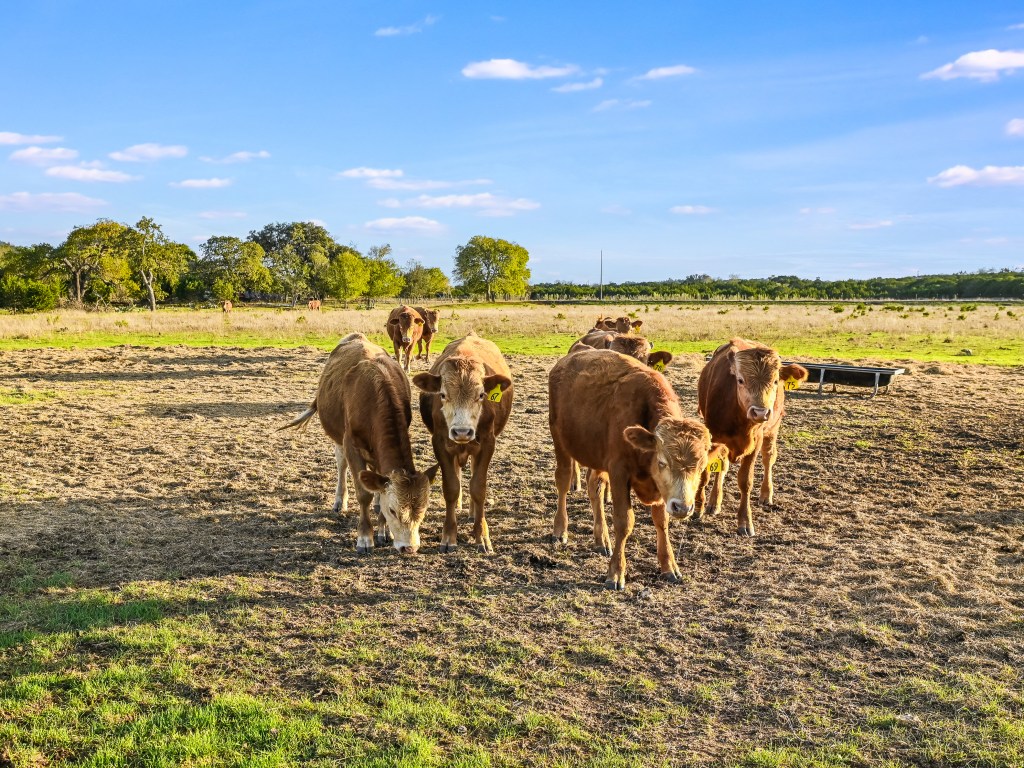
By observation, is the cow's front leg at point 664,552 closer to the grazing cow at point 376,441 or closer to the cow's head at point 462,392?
the cow's head at point 462,392

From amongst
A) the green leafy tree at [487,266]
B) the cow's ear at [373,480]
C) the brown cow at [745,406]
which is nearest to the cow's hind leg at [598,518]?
the brown cow at [745,406]

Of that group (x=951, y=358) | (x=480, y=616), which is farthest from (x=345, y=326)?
(x=480, y=616)

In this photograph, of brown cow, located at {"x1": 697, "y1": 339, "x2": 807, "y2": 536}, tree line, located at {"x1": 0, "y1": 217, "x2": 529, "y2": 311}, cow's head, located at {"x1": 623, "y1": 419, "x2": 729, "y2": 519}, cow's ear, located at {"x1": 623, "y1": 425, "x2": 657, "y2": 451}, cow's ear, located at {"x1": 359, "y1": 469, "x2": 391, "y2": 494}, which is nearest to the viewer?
cow's head, located at {"x1": 623, "y1": 419, "x2": 729, "y2": 519}

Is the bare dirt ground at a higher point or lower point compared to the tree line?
lower

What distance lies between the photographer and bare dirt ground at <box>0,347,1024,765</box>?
14.6 feet

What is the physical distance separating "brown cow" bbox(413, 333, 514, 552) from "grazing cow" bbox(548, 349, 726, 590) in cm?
78

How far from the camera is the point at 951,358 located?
2284 cm

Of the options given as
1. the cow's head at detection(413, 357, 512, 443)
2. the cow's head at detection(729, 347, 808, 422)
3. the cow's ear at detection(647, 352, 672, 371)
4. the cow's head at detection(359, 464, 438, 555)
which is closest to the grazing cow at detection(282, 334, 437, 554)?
the cow's head at detection(359, 464, 438, 555)

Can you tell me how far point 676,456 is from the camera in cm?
566

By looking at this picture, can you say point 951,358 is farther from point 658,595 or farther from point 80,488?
point 80,488

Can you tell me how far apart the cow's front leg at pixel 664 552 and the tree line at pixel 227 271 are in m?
53.4

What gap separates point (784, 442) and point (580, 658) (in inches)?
321

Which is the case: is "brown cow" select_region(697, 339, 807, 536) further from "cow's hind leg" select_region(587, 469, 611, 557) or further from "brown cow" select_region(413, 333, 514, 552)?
"brown cow" select_region(413, 333, 514, 552)

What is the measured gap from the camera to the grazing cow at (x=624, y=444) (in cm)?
571
